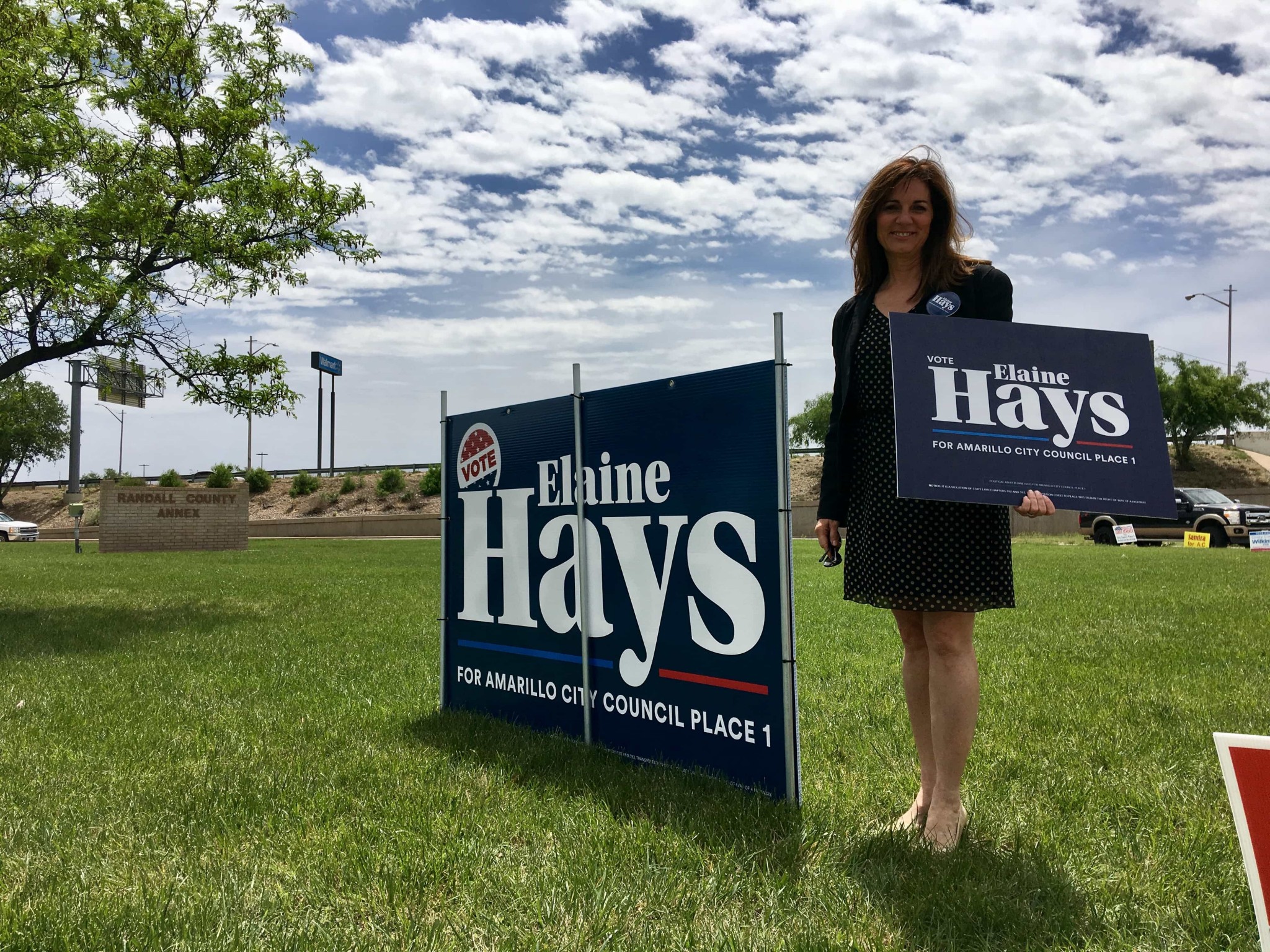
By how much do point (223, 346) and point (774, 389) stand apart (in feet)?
33.6

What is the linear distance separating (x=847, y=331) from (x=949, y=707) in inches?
52.2

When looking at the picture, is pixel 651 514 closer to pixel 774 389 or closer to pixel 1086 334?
pixel 774 389

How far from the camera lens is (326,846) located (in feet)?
9.80

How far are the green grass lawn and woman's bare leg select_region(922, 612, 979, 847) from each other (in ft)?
0.35

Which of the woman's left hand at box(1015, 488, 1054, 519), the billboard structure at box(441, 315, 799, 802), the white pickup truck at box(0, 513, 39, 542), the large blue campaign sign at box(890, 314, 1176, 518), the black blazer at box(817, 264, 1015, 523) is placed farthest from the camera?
the white pickup truck at box(0, 513, 39, 542)

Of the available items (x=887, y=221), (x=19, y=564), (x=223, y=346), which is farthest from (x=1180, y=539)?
(x=19, y=564)

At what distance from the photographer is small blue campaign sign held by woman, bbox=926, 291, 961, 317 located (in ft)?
9.52

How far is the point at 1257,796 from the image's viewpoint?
1.75 metres

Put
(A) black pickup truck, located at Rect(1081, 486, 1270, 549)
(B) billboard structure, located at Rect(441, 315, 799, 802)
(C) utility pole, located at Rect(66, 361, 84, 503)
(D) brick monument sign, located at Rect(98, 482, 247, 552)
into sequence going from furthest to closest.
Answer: (C) utility pole, located at Rect(66, 361, 84, 503)
(D) brick monument sign, located at Rect(98, 482, 247, 552)
(A) black pickup truck, located at Rect(1081, 486, 1270, 549)
(B) billboard structure, located at Rect(441, 315, 799, 802)

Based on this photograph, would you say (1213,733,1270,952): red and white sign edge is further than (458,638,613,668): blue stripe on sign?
No

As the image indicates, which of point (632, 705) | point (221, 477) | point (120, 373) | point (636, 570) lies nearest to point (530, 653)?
point (632, 705)

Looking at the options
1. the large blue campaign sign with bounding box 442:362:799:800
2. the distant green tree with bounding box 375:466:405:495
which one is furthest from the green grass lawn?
the distant green tree with bounding box 375:466:405:495

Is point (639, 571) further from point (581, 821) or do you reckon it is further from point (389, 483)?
point (389, 483)

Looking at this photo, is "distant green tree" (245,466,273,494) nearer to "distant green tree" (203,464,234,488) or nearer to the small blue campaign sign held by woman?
"distant green tree" (203,464,234,488)
